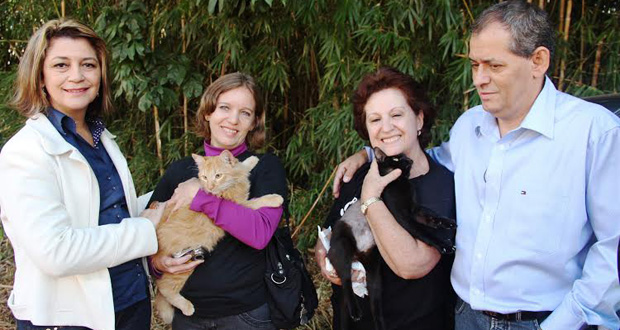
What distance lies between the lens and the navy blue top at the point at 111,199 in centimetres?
165

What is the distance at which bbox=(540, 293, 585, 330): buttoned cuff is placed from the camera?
1.40m

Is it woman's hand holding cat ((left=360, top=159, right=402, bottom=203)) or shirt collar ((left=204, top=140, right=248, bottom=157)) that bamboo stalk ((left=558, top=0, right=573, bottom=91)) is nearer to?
woman's hand holding cat ((left=360, top=159, right=402, bottom=203))

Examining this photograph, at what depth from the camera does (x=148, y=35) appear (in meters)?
3.48

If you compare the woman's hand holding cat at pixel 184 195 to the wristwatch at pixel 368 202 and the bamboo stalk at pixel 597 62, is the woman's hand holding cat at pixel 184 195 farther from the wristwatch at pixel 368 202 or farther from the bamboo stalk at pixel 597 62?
the bamboo stalk at pixel 597 62

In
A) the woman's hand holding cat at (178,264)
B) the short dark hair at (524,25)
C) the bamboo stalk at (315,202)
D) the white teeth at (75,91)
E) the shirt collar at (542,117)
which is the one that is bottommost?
the bamboo stalk at (315,202)

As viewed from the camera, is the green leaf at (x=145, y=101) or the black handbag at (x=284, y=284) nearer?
the black handbag at (x=284, y=284)

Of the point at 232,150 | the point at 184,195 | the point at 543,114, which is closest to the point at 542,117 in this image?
the point at 543,114

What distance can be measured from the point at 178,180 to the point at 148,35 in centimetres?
187

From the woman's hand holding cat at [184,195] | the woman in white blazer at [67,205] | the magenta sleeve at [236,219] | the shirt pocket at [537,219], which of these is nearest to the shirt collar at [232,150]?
the woman's hand holding cat at [184,195]

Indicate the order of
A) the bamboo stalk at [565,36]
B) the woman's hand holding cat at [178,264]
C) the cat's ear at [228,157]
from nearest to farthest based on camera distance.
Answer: the woman's hand holding cat at [178,264], the cat's ear at [228,157], the bamboo stalk at [565,36]

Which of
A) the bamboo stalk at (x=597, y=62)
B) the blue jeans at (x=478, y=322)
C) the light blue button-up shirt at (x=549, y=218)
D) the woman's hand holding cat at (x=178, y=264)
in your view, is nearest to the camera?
the light blue button-up shirt at (x=549, y=218)

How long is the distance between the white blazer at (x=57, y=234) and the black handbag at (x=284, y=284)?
480 mm

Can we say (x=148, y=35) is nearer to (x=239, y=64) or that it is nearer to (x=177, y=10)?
(x=177, y=10)

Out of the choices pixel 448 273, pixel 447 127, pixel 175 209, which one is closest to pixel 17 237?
pixel 175 209
